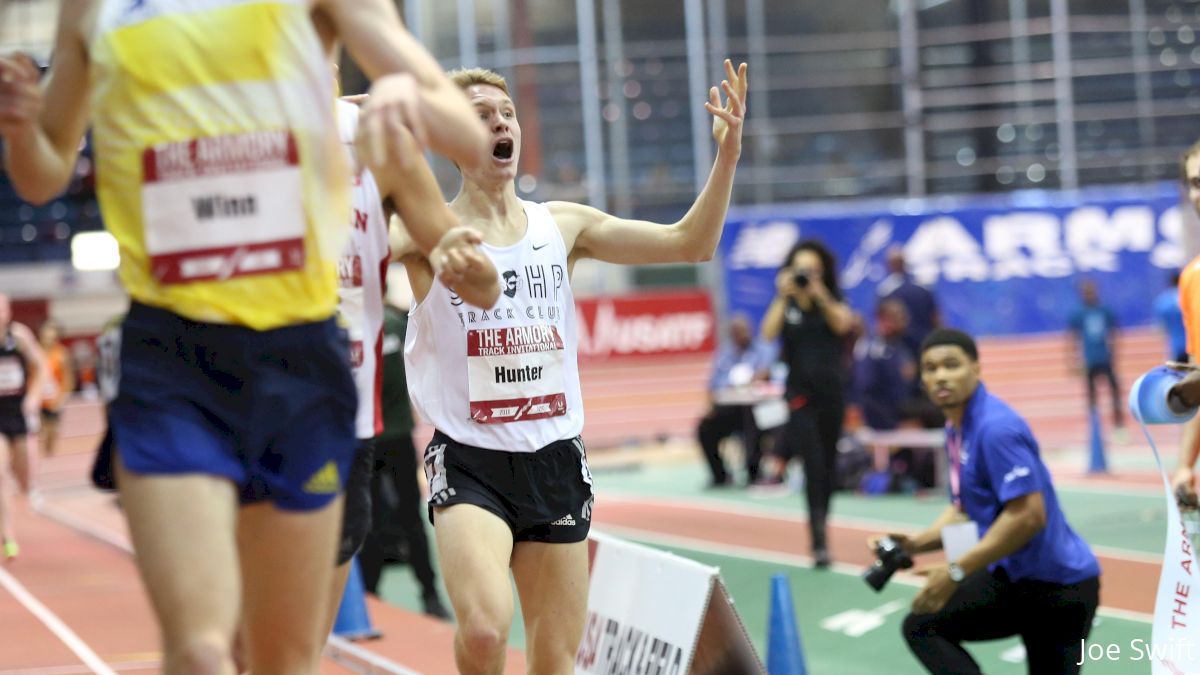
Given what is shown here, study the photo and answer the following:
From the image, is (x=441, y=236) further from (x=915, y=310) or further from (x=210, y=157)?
(x=915, y=310)

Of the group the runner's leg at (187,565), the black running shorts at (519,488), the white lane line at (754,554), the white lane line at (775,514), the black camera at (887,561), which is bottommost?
the white lane line at (775,514)

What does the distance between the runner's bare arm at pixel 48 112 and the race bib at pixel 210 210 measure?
24 cm

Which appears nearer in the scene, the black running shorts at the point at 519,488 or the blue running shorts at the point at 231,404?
the blue running shorts at the point at 231,404

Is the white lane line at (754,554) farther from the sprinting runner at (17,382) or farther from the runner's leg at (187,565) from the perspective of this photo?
the runner's leg at (187,565)

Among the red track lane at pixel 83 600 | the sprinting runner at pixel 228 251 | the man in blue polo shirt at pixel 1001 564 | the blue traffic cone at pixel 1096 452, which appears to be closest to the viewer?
the sprinting runner at pixel 228 251

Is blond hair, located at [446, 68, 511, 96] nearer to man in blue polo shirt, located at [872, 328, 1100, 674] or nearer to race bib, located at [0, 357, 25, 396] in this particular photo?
man in blue polo shirt, located at [872, 328, 1100, 674]

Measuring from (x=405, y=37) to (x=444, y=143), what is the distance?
258mm

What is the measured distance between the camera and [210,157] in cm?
264

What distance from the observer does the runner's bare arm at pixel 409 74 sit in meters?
2.50

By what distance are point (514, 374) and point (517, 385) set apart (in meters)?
0.03

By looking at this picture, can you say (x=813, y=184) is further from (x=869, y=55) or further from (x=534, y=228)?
(x=534, y=228)

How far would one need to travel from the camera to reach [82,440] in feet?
83.8

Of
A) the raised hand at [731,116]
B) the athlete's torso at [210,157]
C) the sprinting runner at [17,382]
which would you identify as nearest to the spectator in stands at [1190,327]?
the raised hand at [731,116]

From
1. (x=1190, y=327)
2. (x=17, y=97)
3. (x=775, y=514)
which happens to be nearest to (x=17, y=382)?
(x=775, y=514)
